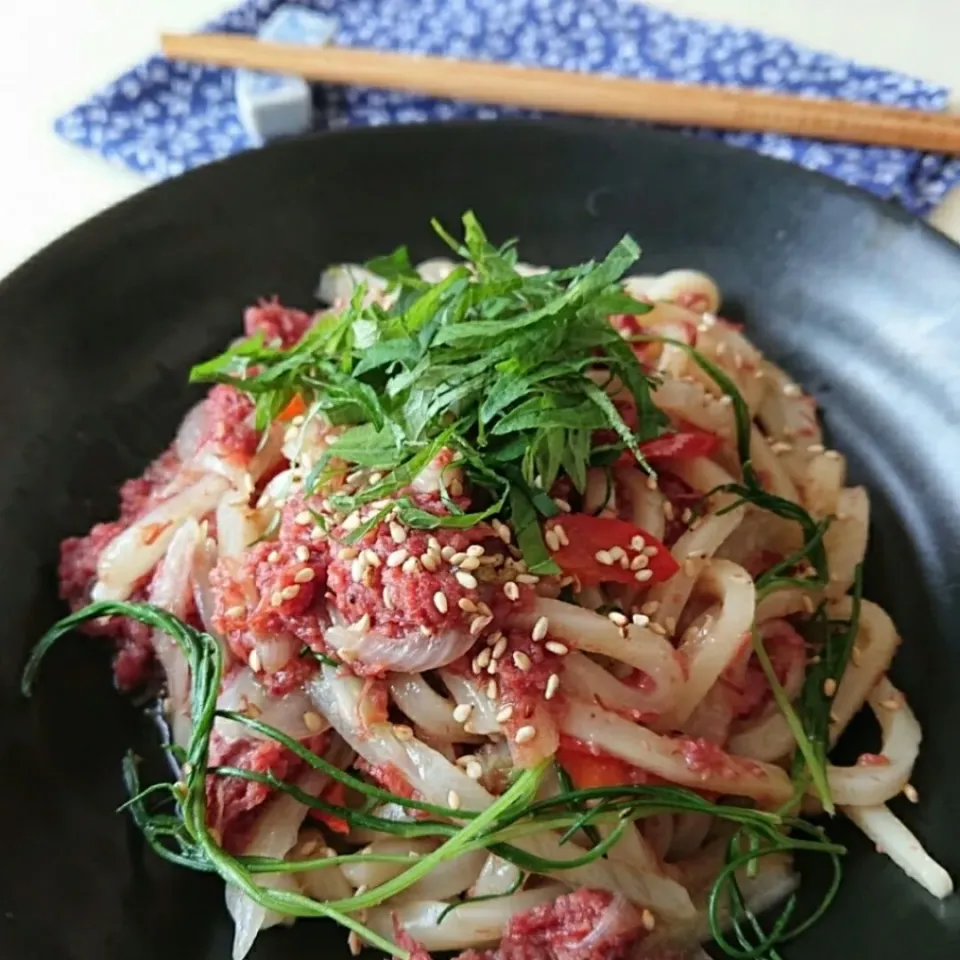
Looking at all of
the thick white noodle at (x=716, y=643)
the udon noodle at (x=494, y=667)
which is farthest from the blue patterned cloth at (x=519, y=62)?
the thick white noodle at (x=716, y=643)

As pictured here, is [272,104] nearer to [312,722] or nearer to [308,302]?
[308,302]

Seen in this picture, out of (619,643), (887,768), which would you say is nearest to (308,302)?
(619,643)

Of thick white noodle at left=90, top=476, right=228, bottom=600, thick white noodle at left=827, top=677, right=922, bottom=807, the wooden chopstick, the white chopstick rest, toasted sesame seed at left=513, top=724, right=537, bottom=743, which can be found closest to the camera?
toasted sesame seed at left=513, top=724, right=537, bottom=743

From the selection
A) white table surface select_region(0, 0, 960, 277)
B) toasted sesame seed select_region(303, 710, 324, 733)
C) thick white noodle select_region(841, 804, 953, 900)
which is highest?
white table surface select_region(0, 0, 960, 277)

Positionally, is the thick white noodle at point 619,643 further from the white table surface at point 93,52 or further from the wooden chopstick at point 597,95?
the white table surface at point 93,52

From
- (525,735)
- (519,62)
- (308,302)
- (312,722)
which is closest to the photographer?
(525,735)

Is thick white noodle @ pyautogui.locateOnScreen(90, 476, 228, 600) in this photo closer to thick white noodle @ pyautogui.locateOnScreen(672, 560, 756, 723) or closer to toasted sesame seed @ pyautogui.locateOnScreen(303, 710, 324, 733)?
toasted sesame seed @ pyautogui.locateOnScreen(303, 710, 324, 733)

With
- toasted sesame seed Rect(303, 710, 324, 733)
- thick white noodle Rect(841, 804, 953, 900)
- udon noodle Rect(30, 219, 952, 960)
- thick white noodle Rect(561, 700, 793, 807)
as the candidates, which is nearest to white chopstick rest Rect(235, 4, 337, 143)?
udon noodle Rect(30, 219, 952, 960)
